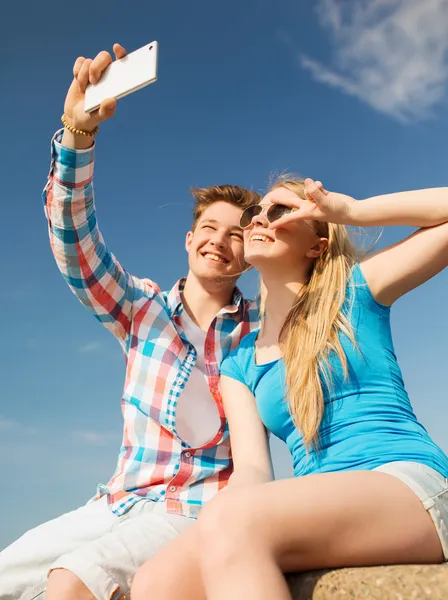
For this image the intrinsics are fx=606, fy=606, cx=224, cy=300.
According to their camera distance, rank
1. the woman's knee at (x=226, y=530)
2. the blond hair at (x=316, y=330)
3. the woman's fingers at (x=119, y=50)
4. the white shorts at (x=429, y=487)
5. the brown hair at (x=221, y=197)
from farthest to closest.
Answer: the brown hair at (x=221, y=197)
the woman's fingers at (x=119, y=50)
the blond hair at (x=316, y=330)
the white shorts at (x=429, y=487)
the woman's knee at (x=226, y=530)

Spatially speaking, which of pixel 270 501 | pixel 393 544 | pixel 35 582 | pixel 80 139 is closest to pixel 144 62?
pixel 80 139

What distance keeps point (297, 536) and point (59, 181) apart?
338cm

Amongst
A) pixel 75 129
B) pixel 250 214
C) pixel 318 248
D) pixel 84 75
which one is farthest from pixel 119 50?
pixel 318 248

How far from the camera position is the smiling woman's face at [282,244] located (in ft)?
13.6

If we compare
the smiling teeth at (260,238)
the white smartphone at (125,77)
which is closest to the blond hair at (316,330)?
the smiling teeth at (260,238)

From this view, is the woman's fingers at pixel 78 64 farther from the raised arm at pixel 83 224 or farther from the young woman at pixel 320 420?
the young woman at pixel 320 420

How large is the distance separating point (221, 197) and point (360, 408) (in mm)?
3093

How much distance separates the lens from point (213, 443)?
4.67m

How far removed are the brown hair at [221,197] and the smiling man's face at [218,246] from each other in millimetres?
Result: 90

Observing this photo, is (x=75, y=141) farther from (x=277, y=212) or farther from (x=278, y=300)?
(x=278, y=300)

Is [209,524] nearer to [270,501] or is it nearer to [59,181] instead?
[270,501]

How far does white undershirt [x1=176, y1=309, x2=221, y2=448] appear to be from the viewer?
4.79m

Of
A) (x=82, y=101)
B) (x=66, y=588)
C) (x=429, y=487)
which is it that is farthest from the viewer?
(x=82, y=101)

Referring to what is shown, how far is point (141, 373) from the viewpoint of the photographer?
501cm
